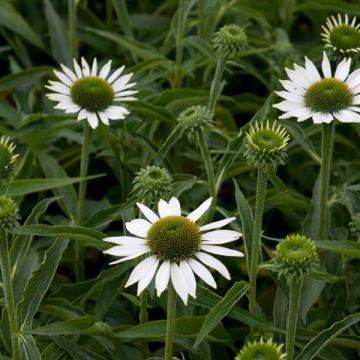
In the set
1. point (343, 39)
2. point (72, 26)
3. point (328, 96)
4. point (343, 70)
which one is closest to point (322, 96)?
point (328, 96)

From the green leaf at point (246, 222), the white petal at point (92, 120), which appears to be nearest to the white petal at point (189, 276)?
the green leaf at point (246, 222)

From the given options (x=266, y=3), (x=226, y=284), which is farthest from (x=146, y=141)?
(x=266, y=3)

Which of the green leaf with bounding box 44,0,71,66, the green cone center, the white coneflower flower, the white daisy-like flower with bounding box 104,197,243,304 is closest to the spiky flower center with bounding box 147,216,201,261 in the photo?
the white daisy-like flower with bounding box 104,197,243,304

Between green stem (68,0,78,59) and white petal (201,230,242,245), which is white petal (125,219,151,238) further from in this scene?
green stem (68,0,78,59)

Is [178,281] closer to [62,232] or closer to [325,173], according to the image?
[62,232]

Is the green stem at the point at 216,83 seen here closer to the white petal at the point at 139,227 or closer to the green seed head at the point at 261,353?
the white petal at the point at 139,227

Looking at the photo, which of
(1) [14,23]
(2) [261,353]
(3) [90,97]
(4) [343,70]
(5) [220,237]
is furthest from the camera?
(1) [14,23]
